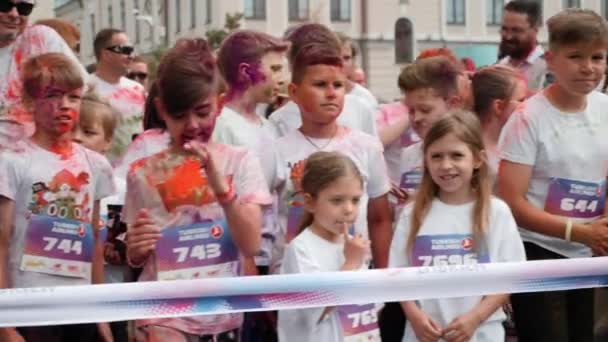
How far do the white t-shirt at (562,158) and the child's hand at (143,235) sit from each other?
1.47 meters

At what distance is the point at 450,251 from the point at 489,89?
1.24 meters

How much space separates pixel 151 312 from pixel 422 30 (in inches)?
1706

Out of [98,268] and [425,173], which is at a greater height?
[425,173]

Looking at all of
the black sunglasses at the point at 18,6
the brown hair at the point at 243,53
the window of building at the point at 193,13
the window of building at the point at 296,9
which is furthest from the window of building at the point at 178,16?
the black sunglasses at the point at 18,6

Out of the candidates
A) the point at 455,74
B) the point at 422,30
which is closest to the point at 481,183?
the point at 455,74

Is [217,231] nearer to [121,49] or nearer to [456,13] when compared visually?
[121,49]

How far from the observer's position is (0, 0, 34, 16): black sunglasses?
4.80 m

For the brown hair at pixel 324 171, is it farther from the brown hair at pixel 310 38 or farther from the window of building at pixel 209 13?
the window of building at pixel 209 13

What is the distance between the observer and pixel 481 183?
4.61 metres

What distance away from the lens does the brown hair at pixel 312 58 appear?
4934 mm

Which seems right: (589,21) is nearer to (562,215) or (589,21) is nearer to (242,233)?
(562,215)

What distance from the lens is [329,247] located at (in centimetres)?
447

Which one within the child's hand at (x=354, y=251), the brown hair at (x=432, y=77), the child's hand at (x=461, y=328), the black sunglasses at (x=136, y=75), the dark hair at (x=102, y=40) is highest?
the dark hair at (x=102, y=40)

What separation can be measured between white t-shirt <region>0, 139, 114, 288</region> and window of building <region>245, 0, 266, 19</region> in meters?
39.5
